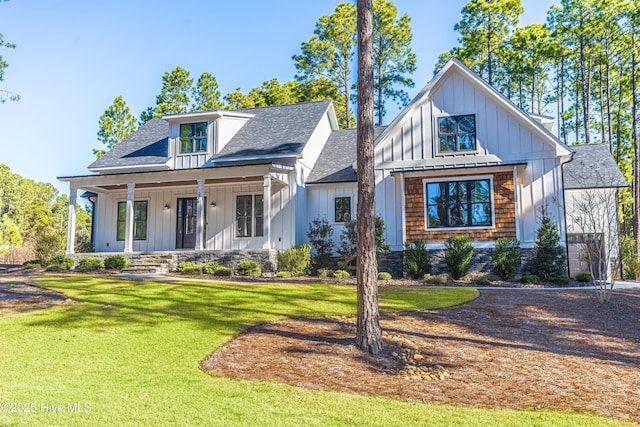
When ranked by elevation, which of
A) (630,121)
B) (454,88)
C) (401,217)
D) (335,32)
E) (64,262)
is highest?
(335,32)

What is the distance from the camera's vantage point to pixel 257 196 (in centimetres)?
1955

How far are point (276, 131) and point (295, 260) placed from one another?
6.62 metres

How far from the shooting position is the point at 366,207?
7238mm

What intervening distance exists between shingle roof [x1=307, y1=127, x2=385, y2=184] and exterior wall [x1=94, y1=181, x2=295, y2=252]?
184 cm

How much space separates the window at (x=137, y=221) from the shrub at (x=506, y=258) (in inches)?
555

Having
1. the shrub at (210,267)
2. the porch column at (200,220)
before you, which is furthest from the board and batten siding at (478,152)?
the porch column at (200,220)

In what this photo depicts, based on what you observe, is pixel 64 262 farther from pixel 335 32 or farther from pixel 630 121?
pixel 630 121

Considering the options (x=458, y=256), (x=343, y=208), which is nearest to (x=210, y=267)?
(x=343, y=208)

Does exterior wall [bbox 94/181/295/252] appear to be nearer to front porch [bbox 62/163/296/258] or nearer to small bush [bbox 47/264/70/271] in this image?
front porch [bbox 62/163/296/258]

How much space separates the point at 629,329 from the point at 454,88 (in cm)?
1021

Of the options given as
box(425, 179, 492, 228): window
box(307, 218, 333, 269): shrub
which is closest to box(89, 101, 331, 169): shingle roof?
box(307, 218, 333, 269): shrub

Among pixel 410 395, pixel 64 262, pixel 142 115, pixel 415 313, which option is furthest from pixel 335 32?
pixel 410 395

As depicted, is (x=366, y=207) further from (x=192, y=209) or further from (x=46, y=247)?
(x=46, y=247)

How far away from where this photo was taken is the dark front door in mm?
20547
